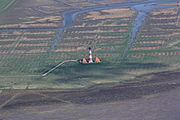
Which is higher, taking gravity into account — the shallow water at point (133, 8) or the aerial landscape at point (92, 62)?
the shallow water at point (133, 8)

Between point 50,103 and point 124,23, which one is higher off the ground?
point 124,23

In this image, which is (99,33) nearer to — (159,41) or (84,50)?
(84,50)

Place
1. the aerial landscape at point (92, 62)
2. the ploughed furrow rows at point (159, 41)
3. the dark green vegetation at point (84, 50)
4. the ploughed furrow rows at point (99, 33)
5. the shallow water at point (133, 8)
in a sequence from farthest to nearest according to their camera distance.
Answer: the shallow water at point (133, 8)
the ploughed furrow rows at point (99, 33)
the ploughed furrow rows at point (159, 41)
the dark green vegetation at point (84, 50)
the aerial landscape at point (92, 62)

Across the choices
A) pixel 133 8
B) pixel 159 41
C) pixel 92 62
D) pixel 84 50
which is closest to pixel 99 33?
pixel 84 50

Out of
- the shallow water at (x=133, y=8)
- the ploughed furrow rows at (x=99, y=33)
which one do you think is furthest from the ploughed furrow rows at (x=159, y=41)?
the ploughed furrow rows at (x=99, y=33)

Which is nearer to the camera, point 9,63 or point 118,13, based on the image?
point 9,63

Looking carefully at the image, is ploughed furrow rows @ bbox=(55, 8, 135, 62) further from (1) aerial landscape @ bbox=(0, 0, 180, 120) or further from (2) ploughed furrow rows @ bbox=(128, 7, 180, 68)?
(2) ploughed furrow rows @ bbox=(128, 7, 180, 68)

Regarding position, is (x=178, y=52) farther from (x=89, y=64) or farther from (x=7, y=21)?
(x=7, y=21)

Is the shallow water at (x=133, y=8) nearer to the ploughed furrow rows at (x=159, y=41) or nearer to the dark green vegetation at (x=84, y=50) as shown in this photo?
the dark green vegetation at (x=84, y=50)

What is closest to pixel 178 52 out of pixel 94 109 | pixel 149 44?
pixel 149 44
